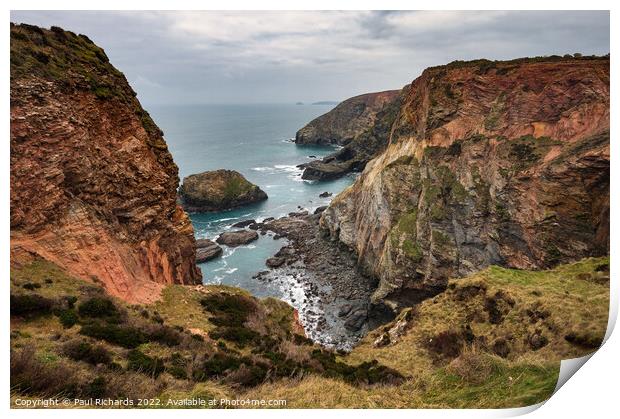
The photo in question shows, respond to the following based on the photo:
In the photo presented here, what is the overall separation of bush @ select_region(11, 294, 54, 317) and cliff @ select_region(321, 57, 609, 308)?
65.9 ft

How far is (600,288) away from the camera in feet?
44.3

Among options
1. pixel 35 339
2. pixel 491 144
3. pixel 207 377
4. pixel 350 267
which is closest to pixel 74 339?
pixel 35 339

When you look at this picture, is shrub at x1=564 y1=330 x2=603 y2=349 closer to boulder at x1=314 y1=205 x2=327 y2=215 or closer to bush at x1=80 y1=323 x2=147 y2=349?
bush at x1=80 y1=323 x2=147 y2=349

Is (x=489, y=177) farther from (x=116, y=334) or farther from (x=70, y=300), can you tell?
(x=70, y=300)

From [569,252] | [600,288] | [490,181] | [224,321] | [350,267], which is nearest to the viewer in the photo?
[600,288]

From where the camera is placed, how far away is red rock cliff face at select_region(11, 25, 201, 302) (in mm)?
12562

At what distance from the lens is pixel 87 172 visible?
15.8 metres

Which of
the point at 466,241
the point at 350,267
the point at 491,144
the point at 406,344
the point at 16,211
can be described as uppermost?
the point at 491,144

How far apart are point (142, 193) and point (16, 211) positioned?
28.3ft

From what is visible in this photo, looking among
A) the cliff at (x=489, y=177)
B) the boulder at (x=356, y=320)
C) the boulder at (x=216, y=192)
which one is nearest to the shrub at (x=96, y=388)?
the cliff at (x=489, y=177)

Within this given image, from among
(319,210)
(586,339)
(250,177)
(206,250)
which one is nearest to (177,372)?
(586,339)

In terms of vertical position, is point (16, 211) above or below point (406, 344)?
above

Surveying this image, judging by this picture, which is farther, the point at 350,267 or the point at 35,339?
the point at 350,267

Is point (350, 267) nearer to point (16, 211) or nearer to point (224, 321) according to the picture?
point (224, 321)
